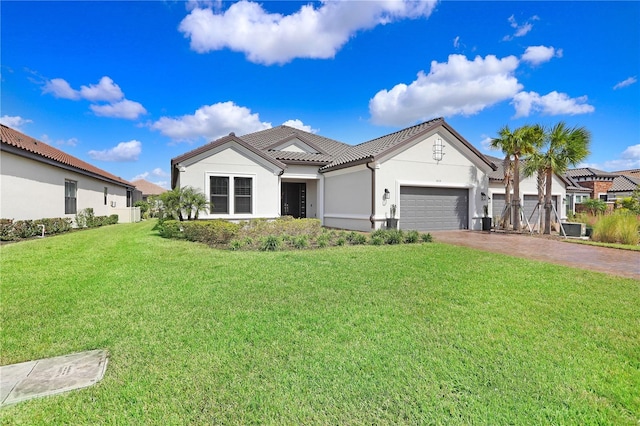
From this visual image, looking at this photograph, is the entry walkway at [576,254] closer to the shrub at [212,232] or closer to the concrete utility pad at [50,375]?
the shrub at [212,232]

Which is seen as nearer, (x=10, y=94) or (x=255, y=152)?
(x=10, y=94)

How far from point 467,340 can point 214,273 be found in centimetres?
525

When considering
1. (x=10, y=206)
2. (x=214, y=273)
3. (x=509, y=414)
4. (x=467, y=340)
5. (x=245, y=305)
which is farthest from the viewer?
(x=10, y=206)

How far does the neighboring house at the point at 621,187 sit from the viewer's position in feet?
114

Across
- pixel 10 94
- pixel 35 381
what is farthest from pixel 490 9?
pixel 10 94

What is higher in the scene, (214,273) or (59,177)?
(59,177)

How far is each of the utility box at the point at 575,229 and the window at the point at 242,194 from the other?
632 inches

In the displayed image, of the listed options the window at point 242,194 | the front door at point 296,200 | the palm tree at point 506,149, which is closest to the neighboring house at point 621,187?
the palm tree at point 506,149

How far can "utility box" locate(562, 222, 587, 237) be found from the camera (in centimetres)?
1423

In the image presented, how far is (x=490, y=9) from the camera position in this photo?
42.0 feet

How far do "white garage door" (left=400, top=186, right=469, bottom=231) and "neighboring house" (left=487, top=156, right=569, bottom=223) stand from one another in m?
3.25

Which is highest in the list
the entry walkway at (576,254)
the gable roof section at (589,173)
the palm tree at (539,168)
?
the gable roof section at (589,173)

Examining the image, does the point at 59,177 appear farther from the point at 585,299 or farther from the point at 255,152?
the point at 585,299

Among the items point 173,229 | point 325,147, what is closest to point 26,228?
point 173,229
